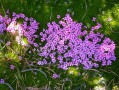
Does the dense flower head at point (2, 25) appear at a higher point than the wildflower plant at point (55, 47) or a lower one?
higher

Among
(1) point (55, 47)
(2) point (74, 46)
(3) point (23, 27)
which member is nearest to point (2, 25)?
(3) point (23, 27)

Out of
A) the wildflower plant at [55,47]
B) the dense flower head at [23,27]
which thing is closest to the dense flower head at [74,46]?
the wildflower plant at [55,47]

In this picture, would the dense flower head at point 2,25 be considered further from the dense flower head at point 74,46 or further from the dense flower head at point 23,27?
the dense flower head at point 74,46

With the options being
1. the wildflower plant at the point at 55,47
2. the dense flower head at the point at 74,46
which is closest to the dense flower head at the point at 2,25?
the wildflower plant at the point at 55,47

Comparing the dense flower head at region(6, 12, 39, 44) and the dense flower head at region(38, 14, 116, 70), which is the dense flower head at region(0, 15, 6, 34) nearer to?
the dense flower head at region(6, 12, 39, 44)

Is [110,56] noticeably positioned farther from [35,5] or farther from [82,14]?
[35,5]

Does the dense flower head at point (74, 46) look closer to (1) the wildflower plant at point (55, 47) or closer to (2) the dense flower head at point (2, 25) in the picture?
(1) the wildflower plant at point (55, 47)

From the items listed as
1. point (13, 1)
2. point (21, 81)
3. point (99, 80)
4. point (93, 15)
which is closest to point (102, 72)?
point (99, 80)
